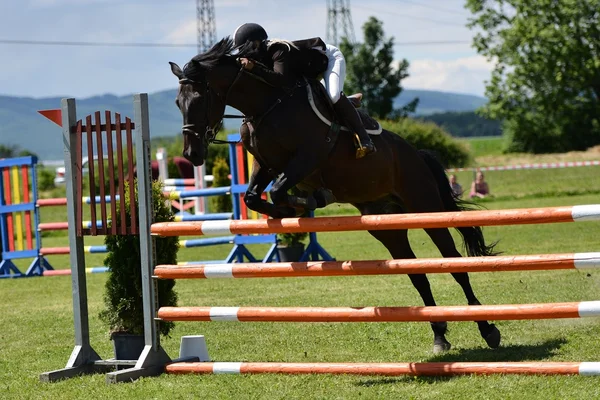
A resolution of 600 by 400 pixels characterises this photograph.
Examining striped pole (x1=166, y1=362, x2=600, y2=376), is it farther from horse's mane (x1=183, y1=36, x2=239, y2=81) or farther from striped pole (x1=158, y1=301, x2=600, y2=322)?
horse's mane (x1=183, y1=36, x2=239, y2=81)

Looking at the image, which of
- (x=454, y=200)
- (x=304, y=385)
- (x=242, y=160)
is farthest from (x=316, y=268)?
(x=242, y=160)

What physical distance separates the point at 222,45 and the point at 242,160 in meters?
6.75

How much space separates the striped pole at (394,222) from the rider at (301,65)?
2.64 feet

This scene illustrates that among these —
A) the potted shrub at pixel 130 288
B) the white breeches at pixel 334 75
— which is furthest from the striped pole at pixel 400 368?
the white breeches at pixel 334 75

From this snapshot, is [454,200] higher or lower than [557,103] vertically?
lower

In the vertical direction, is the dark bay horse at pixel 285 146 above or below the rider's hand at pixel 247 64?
below

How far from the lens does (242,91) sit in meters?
5.78

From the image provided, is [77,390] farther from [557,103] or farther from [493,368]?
[557,103]

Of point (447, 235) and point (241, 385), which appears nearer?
point (241, 385)

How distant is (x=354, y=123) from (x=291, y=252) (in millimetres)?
6483

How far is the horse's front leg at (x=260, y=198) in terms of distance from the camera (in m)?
5.91

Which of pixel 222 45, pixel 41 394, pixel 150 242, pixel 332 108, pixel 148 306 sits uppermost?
pixel 222 45

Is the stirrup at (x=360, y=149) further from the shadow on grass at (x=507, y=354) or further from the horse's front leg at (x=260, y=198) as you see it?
the shadow on grass at (x=507, y=354)

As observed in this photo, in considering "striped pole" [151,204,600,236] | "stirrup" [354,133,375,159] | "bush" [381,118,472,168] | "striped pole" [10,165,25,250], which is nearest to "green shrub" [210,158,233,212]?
"striped pole" [10,165,25,250]
